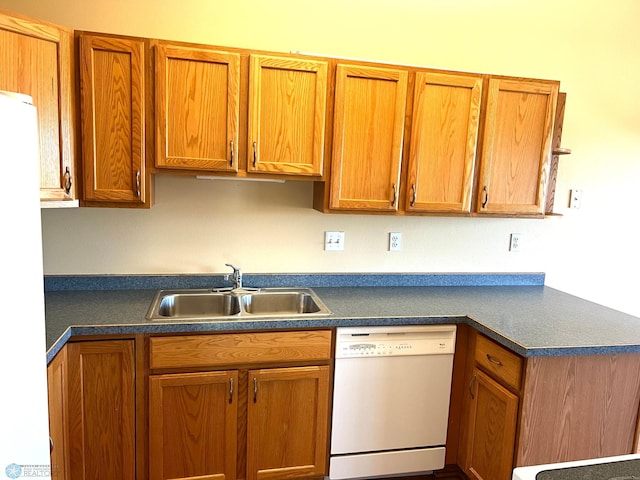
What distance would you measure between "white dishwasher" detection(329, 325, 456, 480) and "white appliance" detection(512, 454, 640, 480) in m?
1.15

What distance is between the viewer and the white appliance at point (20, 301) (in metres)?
0.90

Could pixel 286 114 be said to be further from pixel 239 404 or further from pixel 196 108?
pixel 239 404

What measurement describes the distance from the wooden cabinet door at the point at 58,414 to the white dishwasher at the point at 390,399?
112 centimetres

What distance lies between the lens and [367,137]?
7.07ft

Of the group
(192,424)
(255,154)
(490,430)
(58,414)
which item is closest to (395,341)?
(490,430)

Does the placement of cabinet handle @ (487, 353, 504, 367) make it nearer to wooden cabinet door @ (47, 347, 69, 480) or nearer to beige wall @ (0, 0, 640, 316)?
beige wall @ (0, 0, 640, 316)

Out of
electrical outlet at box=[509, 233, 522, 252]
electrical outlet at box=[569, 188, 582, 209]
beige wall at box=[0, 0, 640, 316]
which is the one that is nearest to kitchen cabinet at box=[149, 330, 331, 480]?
beige wall at box=[0, 0, 640, 316]

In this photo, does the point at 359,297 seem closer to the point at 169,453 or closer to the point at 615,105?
the point at 169,453

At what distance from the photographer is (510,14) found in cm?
256

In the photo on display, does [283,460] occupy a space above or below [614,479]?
below

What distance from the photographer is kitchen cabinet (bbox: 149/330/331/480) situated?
184cm

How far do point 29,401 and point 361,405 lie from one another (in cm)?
143

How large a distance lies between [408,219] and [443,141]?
536 mm

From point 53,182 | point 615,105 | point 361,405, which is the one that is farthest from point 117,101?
point 615,105
